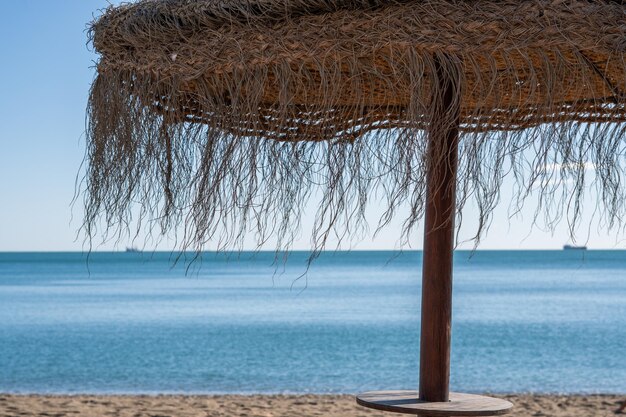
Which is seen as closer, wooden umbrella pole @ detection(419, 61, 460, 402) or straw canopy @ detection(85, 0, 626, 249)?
straw canopy @ detection(85, 0, 626, 249)

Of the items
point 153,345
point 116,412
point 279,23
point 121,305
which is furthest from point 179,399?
point 121,305

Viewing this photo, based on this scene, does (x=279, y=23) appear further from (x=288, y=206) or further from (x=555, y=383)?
(x=555, y=383)

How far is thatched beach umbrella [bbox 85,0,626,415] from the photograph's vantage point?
5.23ft

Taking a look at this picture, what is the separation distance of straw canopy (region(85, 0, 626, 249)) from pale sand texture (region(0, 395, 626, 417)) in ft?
12.0

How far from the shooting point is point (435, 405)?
80.5 inches

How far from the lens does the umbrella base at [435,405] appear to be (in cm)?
196

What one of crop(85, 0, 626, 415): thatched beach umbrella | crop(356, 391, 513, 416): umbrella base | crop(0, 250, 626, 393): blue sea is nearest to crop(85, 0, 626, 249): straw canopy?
crop(85, 0, 626, 415): thatched beach umbrella

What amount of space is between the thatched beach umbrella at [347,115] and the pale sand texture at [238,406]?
366 centimetres

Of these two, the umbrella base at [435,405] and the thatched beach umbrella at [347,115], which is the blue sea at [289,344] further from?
the umbrella base at [435,405]

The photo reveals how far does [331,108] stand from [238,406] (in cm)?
459

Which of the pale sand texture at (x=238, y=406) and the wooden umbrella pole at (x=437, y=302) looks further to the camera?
the pale sand texture at (x=238, y=406)

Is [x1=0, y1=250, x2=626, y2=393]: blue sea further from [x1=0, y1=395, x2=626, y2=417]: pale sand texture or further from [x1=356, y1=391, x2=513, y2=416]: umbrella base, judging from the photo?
[x1=0, y1=395, x2=626, y2=417]: pale sand texture

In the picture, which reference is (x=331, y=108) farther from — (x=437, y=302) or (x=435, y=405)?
(x=435, y=405)

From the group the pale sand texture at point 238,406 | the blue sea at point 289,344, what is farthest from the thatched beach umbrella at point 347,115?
the pale sand texture at point 238,406
